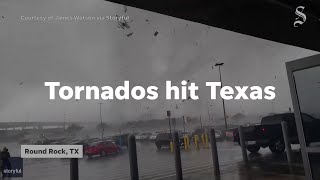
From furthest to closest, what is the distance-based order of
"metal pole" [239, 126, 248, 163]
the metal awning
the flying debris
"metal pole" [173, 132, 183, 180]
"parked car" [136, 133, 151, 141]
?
"metal pole" [239, 126, 248, 163], "metal pole" [173, 132, 183, 180], the flying debris, "parked car" [136, 133, 151, 141], the metal awning

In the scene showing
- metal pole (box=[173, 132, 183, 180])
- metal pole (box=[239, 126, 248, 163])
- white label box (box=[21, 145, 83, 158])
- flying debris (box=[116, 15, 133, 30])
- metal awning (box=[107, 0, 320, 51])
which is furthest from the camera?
metal pole (box=[239, 126, 248, 163])

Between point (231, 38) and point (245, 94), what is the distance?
614mm

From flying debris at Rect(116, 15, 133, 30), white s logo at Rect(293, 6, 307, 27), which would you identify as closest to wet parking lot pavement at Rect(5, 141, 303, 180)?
flying debris at Rect(116, 15, 133, 30)

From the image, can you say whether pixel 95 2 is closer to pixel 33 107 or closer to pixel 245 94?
pixel 33 107

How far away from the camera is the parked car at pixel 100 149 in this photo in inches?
116

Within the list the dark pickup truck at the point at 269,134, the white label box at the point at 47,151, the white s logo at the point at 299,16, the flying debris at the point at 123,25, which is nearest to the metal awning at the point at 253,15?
the white s logo at the point at 299,16

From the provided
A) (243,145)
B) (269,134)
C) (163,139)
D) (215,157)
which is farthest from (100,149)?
(269,134)

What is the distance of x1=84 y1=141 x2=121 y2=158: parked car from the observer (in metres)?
2.95

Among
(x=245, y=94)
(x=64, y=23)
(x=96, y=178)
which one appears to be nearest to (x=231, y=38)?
(x=245, y=94)

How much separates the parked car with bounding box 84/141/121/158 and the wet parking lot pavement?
0.06 m

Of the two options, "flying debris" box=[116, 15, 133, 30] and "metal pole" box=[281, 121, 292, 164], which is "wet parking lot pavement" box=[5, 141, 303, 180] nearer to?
"metal pole" box=[281, 121, 292, 164]

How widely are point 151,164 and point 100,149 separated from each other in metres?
0.53

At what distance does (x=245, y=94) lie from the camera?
331 centimetres

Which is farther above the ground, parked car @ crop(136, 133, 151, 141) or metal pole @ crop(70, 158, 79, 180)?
parked car @ crop(136, 133, 151, 141)
